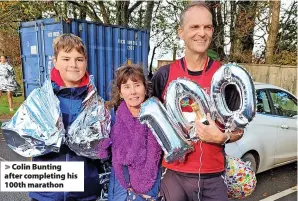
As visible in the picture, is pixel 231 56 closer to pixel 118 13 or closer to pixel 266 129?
pixel 118 13

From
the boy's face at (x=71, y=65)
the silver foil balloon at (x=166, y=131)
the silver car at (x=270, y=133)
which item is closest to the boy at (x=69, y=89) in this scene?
the boy's face at (x=71, y=65)

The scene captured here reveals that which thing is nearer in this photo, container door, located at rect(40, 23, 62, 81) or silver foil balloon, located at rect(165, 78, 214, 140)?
silver foil balloon, located at rect(165, 78, 214, 140)

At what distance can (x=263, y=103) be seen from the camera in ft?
15.0

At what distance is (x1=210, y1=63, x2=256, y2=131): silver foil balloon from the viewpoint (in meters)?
1.80

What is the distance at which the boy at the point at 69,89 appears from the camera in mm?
1952

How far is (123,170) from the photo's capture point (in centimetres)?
203

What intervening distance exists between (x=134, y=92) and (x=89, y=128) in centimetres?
39

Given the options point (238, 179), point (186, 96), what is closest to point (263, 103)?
point (238, 179)

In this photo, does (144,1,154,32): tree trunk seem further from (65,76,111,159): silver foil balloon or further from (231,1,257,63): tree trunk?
(65,76,111,159): silver foil balloon

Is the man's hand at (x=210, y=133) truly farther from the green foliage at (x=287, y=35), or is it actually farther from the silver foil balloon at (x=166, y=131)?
the green foliage at (x=287, y=35)

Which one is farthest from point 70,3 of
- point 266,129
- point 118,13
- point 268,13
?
point 266,129

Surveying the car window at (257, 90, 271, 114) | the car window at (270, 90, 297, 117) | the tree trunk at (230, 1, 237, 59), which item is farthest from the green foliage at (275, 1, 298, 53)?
the car window at (257, 90, 271, 114)

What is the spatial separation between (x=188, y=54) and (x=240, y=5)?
977 cm

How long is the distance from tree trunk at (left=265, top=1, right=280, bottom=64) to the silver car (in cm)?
698
